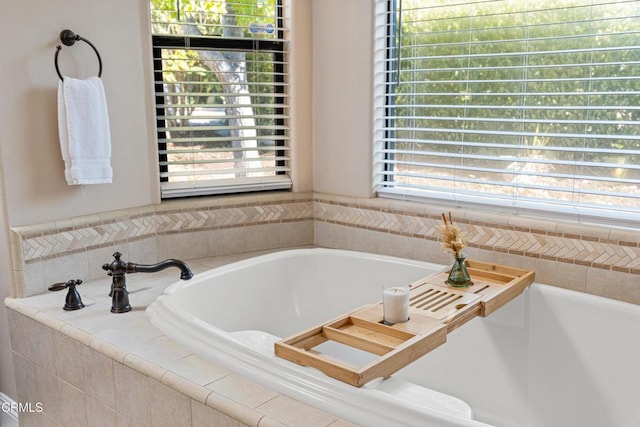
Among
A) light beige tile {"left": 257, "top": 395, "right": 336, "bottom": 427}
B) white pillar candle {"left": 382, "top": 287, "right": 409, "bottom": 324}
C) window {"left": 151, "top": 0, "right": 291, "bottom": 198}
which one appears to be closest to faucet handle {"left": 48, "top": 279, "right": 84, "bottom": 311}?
window {"left": 151, "top": 0, "right": 291, "bottom": 198}

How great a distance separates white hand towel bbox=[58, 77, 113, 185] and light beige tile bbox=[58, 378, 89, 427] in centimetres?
81

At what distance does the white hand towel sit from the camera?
2.31 meters

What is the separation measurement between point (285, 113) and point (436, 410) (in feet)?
6.81

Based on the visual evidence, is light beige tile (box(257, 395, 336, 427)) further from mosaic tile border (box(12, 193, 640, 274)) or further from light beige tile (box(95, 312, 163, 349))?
mosaic tile border (box(12, 193, 640, 274))

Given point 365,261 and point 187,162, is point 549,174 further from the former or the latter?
point 187,162

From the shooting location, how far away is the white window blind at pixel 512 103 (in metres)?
2.21

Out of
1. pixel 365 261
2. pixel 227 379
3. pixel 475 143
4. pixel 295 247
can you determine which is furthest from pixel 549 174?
pixel 227 379

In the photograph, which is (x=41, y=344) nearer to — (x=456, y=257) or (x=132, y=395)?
(x=132, y=395)

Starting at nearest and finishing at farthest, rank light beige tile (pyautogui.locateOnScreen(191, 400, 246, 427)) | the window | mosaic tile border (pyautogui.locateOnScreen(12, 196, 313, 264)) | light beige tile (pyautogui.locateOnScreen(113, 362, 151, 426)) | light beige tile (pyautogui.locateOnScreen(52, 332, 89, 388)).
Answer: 1. light beige tile (pyautogui.locateOnScreen(191, 400, 246, 427))
2. light beige tile (pyautogui.locateOnScreen(113, 362, 151, 426))
3. light beige tile (pyautogui.locateOnScreen(52, 332, 89, 388))
4. mosaic tile border (pyautogui.locateOnScreen(12, 196, 313, 264))
5. the window

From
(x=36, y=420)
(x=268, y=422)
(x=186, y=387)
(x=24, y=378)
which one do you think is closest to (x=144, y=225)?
(x=24, y=378)

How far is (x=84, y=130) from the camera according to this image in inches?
92.4

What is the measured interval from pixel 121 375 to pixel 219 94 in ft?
5.11

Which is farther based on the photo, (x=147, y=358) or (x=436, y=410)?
(x=147, y=358)

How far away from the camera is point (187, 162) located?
114 inches
